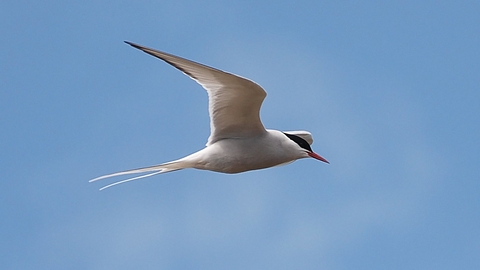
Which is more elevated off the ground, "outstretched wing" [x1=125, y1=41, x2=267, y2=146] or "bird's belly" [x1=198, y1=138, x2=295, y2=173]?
"outstretched wing" [x1=125, y1=41, x2=267, y2=146]

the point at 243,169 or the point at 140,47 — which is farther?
the point at 243,169

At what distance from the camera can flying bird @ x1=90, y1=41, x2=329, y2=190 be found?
761 cm

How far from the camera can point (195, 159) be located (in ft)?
26.0

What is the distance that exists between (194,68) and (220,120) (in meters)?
1.20

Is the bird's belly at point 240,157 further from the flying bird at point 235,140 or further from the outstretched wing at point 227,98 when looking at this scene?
the outstretched wing at point 227,98

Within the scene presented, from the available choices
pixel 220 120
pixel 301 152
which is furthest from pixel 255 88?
pixel 301 152

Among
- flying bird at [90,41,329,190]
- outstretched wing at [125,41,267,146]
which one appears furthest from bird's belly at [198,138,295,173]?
outstretched wing at [125,41,267,146]

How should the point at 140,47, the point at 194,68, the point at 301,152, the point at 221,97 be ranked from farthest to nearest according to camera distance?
the point at 301,152 → the point at 221,97 → the point at 194,68 → the point at 140,47

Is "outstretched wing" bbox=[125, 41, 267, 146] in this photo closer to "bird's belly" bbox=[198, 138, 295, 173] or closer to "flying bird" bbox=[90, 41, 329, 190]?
"flying bird" bbox=[90, 41, 329, 190]

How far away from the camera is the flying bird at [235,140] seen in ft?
25.0

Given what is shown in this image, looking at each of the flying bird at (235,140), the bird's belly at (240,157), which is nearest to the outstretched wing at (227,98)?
the flying bird at (235,140)

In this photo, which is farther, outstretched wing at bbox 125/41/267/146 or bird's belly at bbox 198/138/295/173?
bird's belly at bbox 198/138/295/173

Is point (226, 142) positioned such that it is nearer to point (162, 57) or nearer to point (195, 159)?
point (195, 159)

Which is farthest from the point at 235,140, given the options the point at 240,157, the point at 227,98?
the point at 227,98
